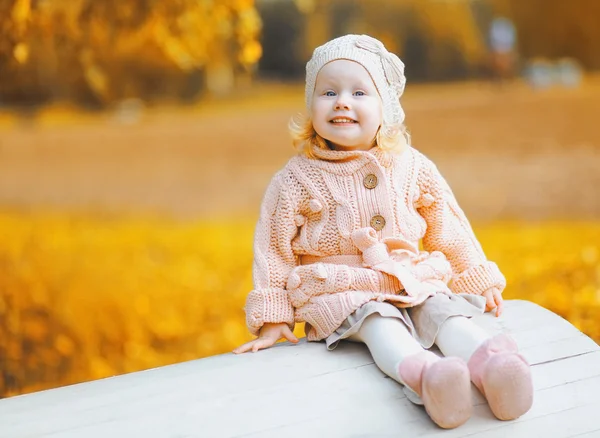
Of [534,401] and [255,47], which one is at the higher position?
[255,47]

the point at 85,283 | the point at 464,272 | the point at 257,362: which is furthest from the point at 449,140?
the point at 257,362

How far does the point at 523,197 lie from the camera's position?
4.80 metres

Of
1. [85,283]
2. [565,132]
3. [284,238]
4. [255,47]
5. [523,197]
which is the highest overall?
[255,47]

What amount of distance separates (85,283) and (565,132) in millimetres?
3104

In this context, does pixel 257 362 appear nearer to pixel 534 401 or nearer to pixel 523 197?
pixel 534 401

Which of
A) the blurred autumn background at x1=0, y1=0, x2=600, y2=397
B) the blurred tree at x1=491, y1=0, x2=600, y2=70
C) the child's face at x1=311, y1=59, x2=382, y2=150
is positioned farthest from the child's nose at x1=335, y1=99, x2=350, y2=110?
the blurred tree at x1=491, y1=0, x2=600, y2=70

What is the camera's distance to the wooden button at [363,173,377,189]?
5.87 feet

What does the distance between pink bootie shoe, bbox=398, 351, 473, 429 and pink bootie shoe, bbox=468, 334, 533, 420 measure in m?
0.05

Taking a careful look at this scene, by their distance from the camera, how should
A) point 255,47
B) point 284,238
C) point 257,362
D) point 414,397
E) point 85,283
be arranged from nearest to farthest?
1. point 414,397
2. point 257,362
3. point 284,238
4. point 255,47
5. point 85,283

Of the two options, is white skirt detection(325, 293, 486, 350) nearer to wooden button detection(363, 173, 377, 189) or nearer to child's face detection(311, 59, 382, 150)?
wooden button detection(363, 173, 377, 189)

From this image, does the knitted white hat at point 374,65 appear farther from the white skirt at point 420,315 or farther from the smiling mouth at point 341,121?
the white skirt at point 420,315

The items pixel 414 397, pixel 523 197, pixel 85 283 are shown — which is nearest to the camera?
pixel 414 397

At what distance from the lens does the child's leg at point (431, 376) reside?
1403mm

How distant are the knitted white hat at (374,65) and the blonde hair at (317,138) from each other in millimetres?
14
